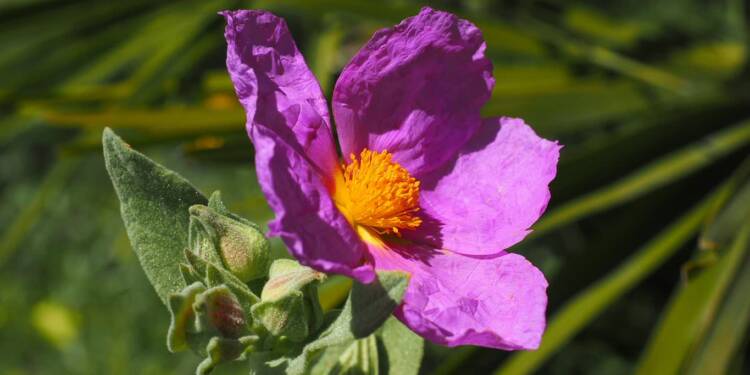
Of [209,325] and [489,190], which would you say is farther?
[489,190]

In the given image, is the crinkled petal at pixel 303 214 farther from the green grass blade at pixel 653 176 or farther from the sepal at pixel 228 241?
the green grass blade at pixel 653 176

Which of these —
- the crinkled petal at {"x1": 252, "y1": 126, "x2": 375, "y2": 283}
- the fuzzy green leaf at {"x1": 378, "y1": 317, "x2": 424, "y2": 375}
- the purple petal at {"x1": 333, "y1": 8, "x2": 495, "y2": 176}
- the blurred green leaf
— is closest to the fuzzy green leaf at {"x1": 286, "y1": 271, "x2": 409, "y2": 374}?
the crinkled petal at {"x1": 252, "y1": 126, "x2": 375, "y2": 283}

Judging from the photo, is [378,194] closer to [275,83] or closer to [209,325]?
[275,83]

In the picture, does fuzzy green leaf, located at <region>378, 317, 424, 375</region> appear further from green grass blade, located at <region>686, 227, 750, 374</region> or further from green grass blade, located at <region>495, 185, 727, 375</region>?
green grass blade, located at <region>686, 227, 750, 374</region>

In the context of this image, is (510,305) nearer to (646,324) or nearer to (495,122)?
(495,122)

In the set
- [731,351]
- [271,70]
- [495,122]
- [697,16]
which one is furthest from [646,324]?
[271,70]

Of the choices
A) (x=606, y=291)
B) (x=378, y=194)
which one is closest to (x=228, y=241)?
(x=378, y=194)

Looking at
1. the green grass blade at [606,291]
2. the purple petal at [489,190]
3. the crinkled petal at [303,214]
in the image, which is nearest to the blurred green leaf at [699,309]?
the green grass blade at [606,291]
